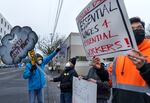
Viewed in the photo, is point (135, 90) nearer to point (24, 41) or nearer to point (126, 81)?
point (126, 81)

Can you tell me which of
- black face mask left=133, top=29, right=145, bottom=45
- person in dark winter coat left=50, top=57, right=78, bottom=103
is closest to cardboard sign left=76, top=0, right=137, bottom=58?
black face mask left=133, top=29, right=145, bottom=45

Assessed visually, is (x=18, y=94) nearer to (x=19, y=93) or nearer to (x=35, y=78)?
(x=19, y=93)

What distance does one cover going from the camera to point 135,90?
149 inches

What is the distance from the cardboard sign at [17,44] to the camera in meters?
9.41

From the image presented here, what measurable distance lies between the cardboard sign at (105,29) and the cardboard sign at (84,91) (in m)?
1.03

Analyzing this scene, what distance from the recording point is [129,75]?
3.85 m

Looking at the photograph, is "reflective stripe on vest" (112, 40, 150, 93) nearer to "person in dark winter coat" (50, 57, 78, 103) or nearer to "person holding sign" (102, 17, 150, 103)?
"person holding sign" (102, 17, 150, 103)

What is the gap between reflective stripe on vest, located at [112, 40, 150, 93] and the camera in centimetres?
373

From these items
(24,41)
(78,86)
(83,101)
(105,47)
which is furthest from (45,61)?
(105,47)

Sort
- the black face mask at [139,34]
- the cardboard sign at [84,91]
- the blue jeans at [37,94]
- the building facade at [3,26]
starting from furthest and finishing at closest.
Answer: the building facade at [3,26] → the blue jeans at [37,94] → the cardboard sign at [84,91] → the black face mask at [139,34]

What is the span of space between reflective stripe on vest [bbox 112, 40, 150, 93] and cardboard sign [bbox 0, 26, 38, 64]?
5.52 metres

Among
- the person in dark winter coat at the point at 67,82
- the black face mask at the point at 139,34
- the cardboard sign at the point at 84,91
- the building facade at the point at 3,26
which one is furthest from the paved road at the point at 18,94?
the building facade at the point at 3,26

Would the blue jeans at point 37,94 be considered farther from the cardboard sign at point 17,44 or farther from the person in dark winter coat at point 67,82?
the cardboard sign at point 17,44

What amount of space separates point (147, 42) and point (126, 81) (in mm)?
430
